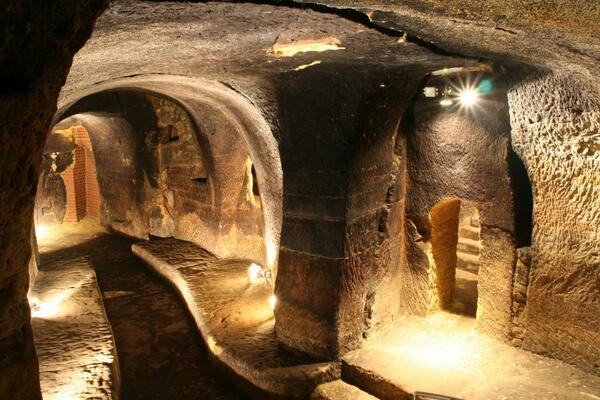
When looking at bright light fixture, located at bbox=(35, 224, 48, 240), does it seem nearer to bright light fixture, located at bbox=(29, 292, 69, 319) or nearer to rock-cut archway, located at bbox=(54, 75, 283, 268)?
rock-cut archway, located at bbox=(54, 75, 283, 268)

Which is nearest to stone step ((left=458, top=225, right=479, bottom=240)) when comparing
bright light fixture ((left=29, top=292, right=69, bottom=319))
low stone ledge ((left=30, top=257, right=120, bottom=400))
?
low stone ledge ((left=30, top=257, right=120, bottom=400))

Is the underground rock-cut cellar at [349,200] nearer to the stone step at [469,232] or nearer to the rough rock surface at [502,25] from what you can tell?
the rough rock surface at [502,25]

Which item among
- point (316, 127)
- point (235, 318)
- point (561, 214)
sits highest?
point (316, 127)

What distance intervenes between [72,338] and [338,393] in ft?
9.25

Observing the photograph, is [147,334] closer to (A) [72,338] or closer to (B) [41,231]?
(A) [72,338]

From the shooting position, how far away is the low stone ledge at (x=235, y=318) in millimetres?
4223

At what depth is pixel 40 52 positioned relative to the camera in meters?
1.09

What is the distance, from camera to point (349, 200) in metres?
4.07

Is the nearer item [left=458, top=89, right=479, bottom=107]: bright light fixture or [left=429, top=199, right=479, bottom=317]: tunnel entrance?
[left=458, top=89, right=479, bottom=107]: bright light fixture

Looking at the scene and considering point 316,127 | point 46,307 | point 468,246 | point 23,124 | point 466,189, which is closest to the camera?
point 23,124

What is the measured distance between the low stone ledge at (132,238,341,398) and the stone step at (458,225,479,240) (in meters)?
3.84

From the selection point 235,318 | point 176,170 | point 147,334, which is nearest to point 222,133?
point 176,170

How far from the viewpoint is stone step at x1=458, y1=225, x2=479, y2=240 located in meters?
7.86

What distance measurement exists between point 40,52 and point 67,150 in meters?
11.5
